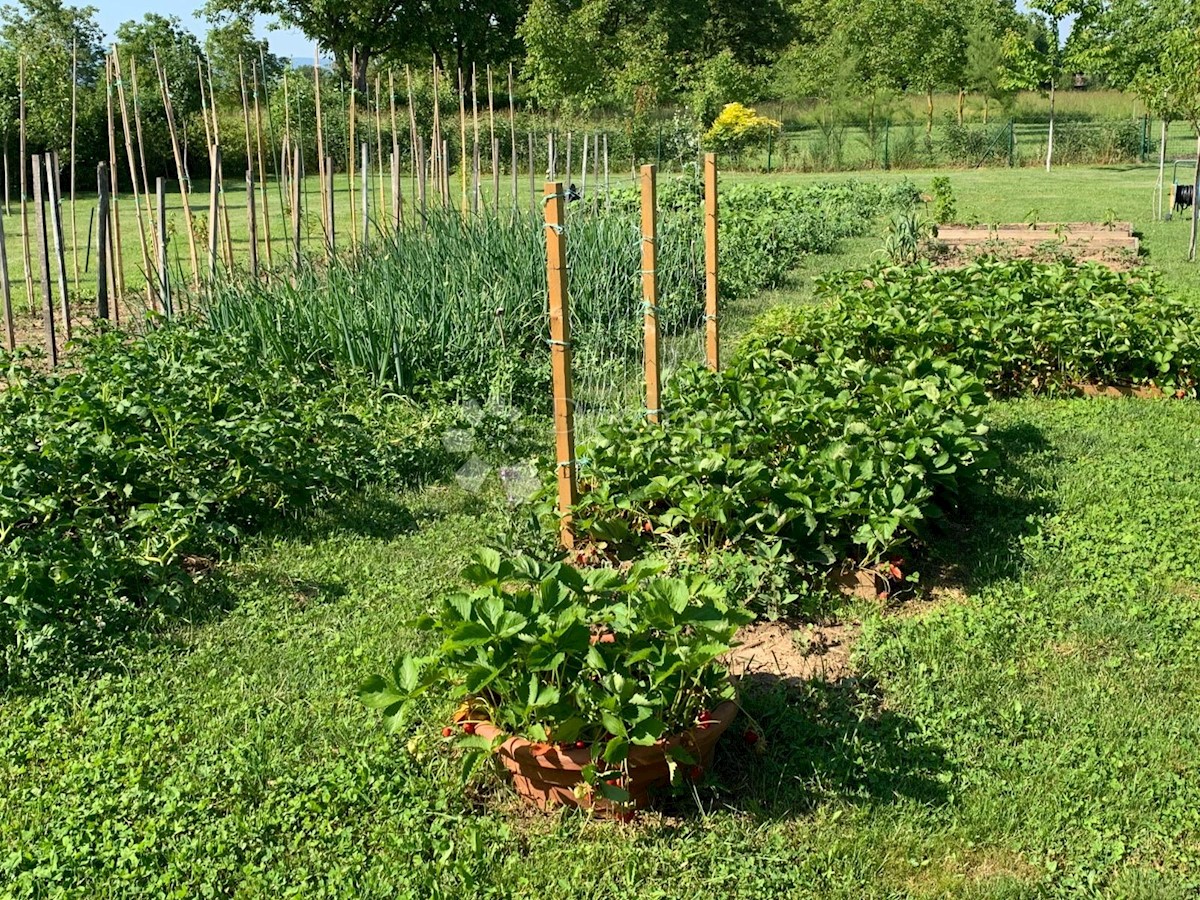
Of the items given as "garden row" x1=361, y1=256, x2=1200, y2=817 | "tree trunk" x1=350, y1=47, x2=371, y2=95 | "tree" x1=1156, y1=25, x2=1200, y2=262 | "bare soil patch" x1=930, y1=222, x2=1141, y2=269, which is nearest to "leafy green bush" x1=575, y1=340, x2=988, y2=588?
"garden row" x1=361, y1=256, x2=1200, y2=817

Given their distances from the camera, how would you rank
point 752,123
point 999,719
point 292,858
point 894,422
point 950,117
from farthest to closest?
point 950,117 → point 752,123 → point 894,422 → point 999,719 → point 292,858

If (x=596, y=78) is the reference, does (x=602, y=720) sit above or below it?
Result: below

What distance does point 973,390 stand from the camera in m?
5.10

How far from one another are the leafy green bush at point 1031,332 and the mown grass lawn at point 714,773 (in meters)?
2.56

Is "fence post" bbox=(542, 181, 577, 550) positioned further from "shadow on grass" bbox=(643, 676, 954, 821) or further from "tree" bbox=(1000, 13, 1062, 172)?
"tree" bbox=(1000, 13, 1062, 172)

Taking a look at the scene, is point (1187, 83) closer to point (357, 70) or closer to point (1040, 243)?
point (1040, 243)

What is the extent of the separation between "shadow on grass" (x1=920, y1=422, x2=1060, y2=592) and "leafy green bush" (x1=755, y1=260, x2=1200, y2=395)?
85cm

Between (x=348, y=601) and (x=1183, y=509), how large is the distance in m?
3.52

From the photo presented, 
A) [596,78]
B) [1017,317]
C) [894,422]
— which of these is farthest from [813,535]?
[596,78]

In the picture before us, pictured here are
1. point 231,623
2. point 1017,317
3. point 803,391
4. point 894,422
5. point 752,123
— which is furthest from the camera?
point 752,123

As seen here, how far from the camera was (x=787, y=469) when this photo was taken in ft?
13.6

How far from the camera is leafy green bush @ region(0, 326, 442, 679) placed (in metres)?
3.71

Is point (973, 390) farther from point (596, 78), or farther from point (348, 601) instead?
point (596, 78)

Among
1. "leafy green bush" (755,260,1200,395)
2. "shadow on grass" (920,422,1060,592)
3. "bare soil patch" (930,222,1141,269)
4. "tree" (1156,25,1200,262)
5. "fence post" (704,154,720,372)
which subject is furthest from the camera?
"tree" (1156,25,1200,262)
